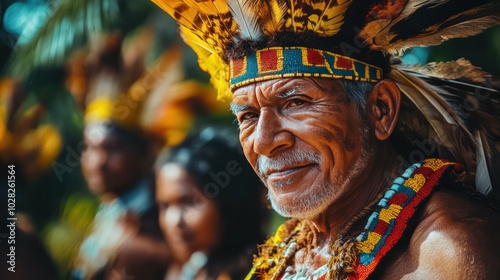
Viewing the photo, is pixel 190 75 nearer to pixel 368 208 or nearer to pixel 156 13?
Result: pixel 156 13

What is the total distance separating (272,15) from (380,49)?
419 mm

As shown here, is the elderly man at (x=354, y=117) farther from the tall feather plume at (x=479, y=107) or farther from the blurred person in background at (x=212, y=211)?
the blurred person in background at (x=212, y=211)

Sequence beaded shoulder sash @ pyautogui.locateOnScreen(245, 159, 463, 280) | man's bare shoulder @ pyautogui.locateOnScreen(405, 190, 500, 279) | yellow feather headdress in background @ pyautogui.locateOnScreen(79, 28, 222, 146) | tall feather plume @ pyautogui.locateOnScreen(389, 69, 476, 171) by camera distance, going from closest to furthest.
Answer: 1. man's bare shoulder @ pyautogui.locateOnScreen(405, 190, 500, 279)
2. beaded shoulder sash @ pyautogui.locateOnScreen(245, 159, 463, 280)
3. tall feather plume @ pyautogui.locateOnScreen(389, 69, 476, 171)
4. yellow feather headdress in background @ pyautogui.locateOnScreen(79, 28, 222, 146)

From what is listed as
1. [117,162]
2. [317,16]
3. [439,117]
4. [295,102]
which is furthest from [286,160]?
[117,162]

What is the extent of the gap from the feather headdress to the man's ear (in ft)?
0.16

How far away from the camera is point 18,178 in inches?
183

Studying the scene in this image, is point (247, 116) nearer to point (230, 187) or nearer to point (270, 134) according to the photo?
point (270, 134)

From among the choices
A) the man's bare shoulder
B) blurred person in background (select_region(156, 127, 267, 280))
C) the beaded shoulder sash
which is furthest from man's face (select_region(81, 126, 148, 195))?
the man's bare shoulder

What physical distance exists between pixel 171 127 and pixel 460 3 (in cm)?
226

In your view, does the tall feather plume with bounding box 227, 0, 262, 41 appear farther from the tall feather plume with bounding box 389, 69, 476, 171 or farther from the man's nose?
the tall feather plume with bounding box 389, 69, 476, 171

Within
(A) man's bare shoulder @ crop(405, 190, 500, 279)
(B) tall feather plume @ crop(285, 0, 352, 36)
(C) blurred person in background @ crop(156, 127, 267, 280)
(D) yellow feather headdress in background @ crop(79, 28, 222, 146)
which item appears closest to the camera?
(A) man's bare shoulder @ crop(405, 190, 500, 279)

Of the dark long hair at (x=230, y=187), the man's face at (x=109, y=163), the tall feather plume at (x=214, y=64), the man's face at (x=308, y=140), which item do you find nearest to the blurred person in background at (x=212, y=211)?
the dark long hair at (x=230, y=187)

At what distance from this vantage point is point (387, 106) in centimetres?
256

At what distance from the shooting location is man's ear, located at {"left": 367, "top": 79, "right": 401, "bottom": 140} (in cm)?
254
